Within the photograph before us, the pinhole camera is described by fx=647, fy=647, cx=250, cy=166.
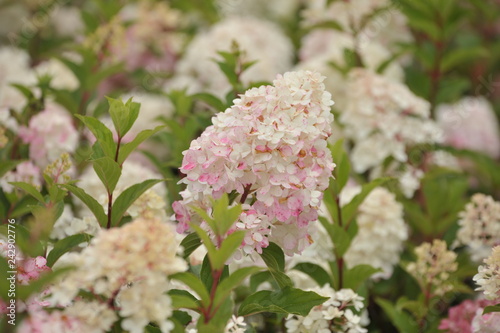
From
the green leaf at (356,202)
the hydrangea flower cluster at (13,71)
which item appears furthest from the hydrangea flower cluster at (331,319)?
the hydrangea flower cluster at (13,71)

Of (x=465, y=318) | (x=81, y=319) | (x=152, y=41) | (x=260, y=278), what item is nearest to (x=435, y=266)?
(x=465, y=318)

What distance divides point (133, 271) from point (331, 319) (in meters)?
0.50

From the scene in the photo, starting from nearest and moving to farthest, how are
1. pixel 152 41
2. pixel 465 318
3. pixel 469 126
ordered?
pixel 465 318
pixel 469 126
pixel 152 41

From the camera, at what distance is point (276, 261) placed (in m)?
1.11

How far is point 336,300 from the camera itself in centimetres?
128

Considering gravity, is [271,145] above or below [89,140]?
below

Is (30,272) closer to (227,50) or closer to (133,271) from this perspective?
(133,271)

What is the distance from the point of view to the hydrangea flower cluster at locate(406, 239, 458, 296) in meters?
1.36

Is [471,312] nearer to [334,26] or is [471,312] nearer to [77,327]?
[77,327]

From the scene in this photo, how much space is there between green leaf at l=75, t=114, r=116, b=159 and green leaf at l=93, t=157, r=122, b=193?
4 cm

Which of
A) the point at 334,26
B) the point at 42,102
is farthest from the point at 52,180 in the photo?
the point at 334,26

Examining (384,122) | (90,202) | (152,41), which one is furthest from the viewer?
(152,41)

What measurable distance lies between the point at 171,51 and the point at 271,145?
1626 mm

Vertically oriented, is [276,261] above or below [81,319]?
above
